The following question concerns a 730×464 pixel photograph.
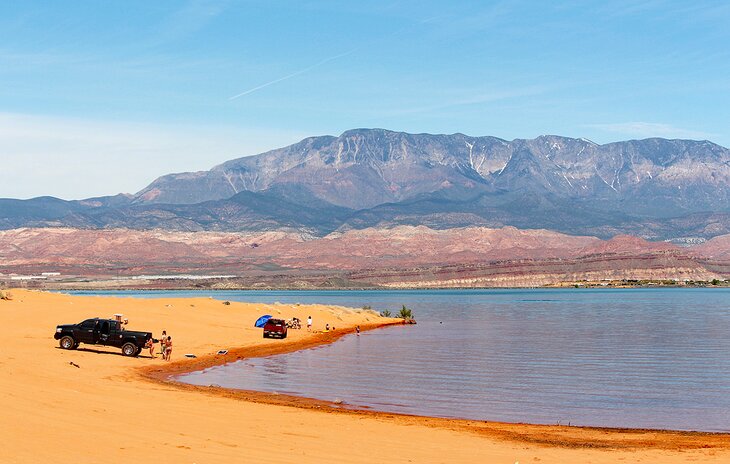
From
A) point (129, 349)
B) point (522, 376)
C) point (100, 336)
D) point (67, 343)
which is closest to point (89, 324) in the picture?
point (100, 336)

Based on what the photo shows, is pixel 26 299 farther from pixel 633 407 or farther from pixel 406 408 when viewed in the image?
pixel 633 407

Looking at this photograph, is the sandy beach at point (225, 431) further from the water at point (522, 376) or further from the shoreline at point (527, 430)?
the water at point (522, 376)

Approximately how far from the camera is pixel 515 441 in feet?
81.2

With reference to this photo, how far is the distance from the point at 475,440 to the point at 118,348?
1060 inches

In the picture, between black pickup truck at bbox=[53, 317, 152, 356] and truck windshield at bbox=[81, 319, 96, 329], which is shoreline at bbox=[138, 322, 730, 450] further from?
truck windshield at bbox=[81, 319, 96, 329]

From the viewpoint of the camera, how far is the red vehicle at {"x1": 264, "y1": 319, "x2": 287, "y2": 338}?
206 feet

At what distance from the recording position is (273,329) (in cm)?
6278

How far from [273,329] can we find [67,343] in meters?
20.6

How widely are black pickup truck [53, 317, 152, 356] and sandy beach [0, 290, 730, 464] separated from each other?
125 inches

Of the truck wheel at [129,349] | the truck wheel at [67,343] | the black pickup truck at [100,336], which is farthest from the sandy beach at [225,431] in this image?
the truck wheel at [129,349]

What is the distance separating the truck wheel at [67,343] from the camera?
4378 cm

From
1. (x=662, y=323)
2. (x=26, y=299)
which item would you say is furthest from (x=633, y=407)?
(x=662, y=323)

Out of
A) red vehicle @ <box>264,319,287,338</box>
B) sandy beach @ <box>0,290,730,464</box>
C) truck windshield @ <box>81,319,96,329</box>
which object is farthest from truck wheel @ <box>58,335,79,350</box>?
red vehicle @ <box>264,319,287,338</box>

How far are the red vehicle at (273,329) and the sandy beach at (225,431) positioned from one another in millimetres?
21761
